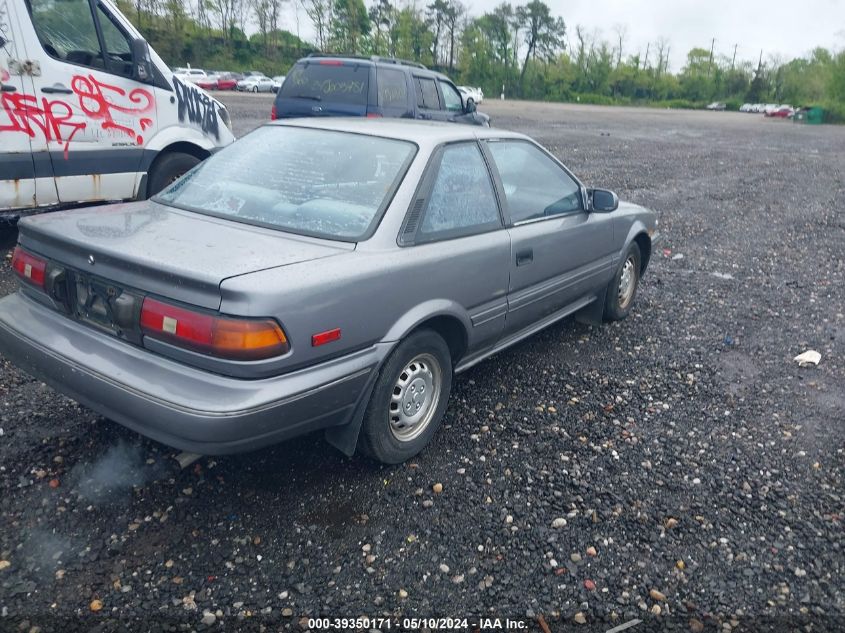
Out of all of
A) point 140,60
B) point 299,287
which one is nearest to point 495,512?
point 299,287

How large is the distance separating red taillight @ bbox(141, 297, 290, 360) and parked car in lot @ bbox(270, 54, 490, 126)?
8.21m

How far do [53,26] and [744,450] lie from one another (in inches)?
244

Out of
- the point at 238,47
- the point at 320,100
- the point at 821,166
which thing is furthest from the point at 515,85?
the point at 320,100

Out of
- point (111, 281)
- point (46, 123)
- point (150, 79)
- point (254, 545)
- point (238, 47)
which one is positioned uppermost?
A: point (238, 47)

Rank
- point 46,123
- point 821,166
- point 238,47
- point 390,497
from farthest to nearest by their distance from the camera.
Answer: point 238,47 → point 821,166 → point 46,123 → point 390,497

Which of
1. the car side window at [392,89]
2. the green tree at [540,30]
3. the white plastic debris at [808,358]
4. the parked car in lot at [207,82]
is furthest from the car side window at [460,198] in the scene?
the green tree at [540,30]

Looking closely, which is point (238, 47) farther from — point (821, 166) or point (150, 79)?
point (150, 79)

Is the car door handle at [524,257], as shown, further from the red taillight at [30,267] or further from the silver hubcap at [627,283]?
the red taillight at [30,267]

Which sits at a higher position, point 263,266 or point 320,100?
point 320,100

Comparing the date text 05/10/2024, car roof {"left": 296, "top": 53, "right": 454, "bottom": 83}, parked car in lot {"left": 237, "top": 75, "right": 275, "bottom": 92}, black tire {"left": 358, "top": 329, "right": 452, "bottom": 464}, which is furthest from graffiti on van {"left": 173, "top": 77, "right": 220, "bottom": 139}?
parked car in lot {"left": 237, "top": 75, "right": 275, "bottom": 92}

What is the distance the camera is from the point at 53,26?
19.0 ft

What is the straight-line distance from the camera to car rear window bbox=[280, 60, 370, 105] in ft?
33.9

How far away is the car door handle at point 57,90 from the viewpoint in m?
5.72

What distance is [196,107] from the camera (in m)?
7.05
